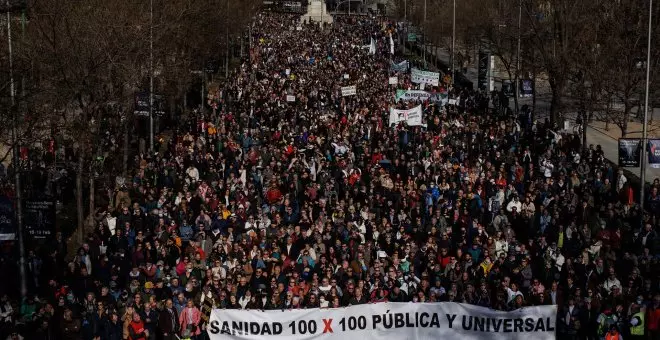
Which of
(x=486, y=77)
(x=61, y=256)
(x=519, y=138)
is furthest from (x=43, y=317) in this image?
(x=486, y=77)

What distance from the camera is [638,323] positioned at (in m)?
16.1

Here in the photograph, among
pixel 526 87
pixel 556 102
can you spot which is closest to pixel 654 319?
pixel 556 102

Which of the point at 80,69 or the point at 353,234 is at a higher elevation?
the point at 80,69

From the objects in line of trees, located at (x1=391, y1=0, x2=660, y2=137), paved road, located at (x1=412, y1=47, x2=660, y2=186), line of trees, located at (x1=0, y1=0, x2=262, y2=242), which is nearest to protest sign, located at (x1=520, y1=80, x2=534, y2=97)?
line of trees, located at (x1=391, y1=0, x2=660, y2=137)

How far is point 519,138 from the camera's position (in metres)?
34.2

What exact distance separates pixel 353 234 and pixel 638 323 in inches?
266

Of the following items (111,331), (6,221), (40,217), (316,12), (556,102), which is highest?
(316,12)

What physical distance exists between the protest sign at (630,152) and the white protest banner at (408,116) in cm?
842

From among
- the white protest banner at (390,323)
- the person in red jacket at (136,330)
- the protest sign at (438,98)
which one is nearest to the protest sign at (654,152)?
the protest sign at (438,98)

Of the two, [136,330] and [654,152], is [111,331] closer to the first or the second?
[136,330]

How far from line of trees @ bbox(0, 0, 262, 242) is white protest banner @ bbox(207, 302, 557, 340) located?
24.7 ft

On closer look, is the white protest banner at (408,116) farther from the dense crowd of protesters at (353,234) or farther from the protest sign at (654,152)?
the protest sign at (654,152)

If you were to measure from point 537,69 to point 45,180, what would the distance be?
25683 mm

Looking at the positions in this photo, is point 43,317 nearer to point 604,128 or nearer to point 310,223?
point 310,223
